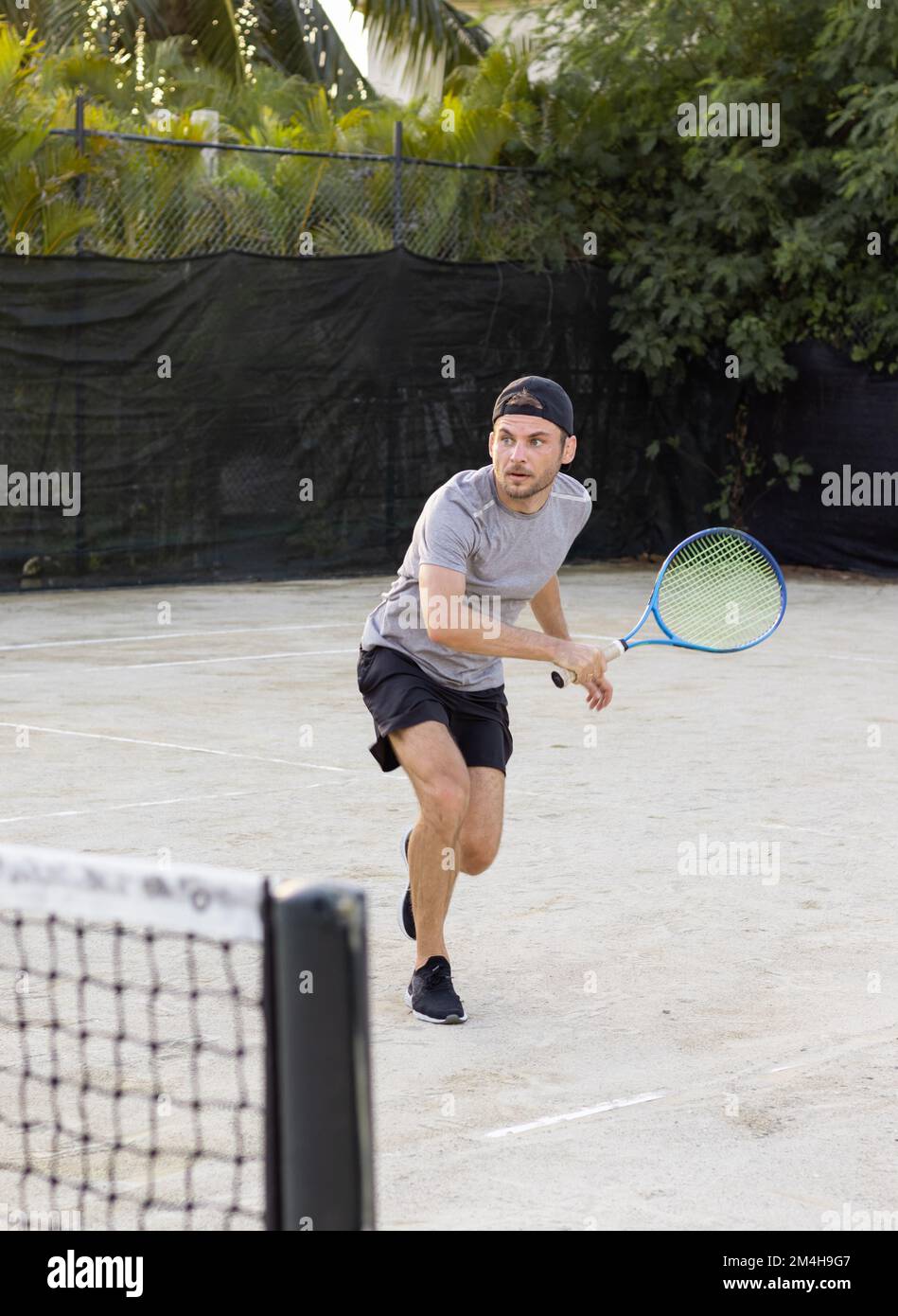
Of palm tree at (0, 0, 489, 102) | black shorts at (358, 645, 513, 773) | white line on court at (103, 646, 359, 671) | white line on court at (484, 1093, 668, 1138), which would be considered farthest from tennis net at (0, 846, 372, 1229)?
palm tree at (0, 0, 489, 102)

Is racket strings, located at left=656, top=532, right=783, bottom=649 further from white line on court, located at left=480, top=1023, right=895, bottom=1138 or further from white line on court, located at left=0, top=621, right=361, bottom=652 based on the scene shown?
white line on court, located at left=0, top=621, right=361, bottom=652

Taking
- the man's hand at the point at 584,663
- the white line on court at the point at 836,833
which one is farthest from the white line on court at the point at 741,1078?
the white line on court at the point at 836,833

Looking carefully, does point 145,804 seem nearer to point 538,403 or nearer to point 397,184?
point 538,403

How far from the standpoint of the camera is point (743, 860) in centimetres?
606

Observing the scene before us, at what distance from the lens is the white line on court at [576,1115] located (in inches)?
150

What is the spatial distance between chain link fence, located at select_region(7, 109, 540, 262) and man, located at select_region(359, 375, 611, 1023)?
33.8 ft

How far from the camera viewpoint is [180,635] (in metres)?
12.1

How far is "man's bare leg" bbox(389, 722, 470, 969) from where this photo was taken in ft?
15.1

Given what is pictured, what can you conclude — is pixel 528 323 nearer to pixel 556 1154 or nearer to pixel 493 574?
pixel 493 574

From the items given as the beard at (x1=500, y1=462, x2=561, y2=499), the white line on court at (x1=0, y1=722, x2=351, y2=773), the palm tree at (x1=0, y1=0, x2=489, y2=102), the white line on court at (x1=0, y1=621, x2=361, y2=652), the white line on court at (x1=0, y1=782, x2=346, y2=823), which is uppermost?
the palm tree at (x1=0, y1=0, x2=489, y2=102)

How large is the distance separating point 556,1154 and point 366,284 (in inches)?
507

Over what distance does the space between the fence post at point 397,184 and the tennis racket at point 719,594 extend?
34.9 ft
